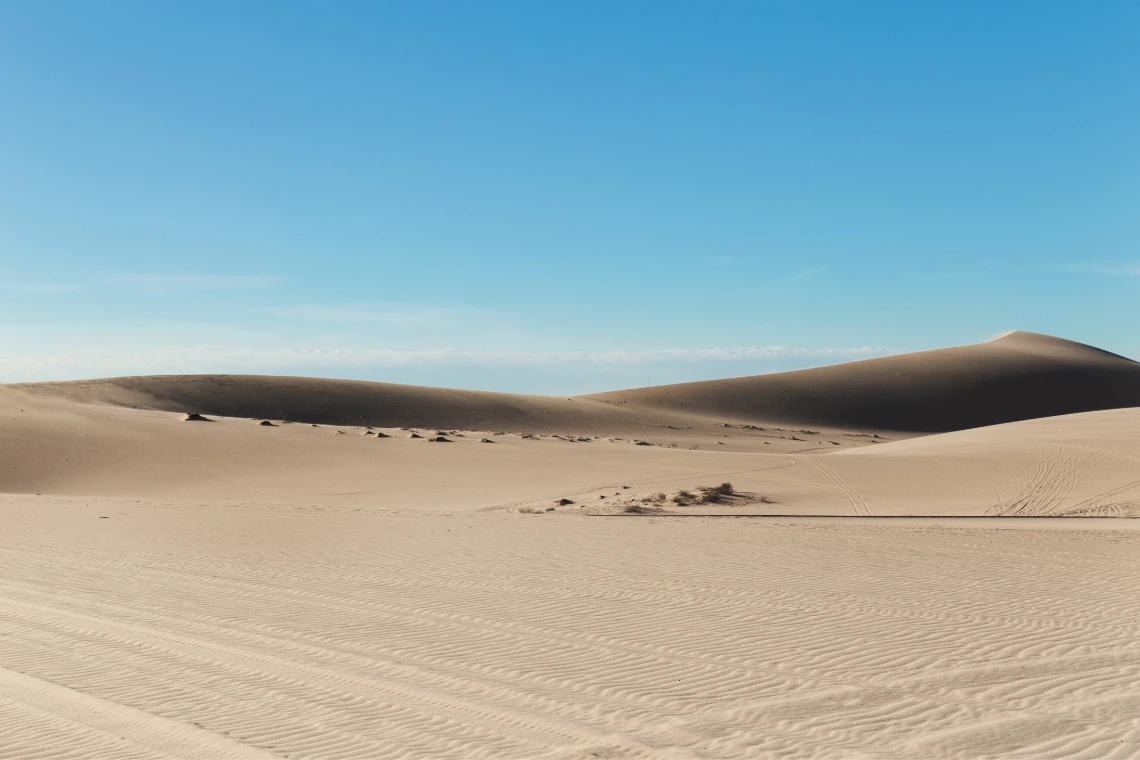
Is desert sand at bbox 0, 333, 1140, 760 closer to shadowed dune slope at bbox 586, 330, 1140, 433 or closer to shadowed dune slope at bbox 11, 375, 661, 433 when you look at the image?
shadowed dune slope at bbox 11, 375, 661, 433

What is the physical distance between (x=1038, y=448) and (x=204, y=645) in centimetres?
2459

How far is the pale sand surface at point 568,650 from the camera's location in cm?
584

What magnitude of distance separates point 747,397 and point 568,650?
6740 centimetres

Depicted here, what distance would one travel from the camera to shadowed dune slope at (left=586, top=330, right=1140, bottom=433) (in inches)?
2776

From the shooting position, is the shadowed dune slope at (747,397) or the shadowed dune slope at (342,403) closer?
the shadowed dune slope at (342,403)

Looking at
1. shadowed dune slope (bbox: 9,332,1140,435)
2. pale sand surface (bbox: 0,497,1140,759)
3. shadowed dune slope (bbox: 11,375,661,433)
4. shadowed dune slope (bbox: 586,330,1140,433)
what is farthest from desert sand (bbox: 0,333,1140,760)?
shadowed dune slope (bbox: 586,330,1140,433)

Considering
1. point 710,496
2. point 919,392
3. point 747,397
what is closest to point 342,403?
point 747,397

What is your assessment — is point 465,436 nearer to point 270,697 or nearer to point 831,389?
point 270,697

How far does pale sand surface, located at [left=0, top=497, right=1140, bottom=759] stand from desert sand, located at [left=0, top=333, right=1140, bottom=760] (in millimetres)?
36

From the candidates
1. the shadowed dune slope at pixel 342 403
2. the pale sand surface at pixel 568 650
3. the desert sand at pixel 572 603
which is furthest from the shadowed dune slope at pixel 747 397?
the pale sand surface at pixel 568 650

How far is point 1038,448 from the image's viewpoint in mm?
26812

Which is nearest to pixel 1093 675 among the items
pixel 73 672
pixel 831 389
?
pixel 73 672

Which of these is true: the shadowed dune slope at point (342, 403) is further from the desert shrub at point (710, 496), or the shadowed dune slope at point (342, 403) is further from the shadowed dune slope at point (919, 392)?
the desert shrub at point (710, 496)

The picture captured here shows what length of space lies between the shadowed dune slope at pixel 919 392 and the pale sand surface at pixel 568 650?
2177 inches
